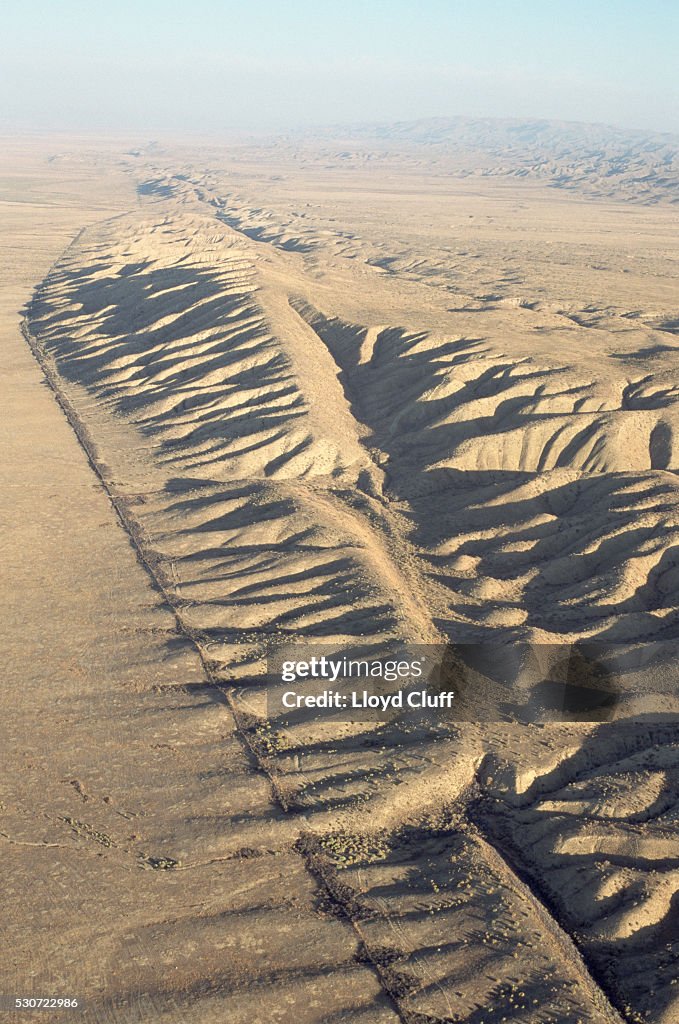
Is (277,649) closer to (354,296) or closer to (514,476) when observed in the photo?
(514,476)
